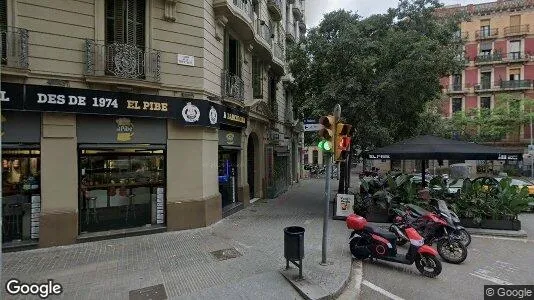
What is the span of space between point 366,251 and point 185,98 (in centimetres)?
642

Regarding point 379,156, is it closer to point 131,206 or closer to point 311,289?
point 311,289

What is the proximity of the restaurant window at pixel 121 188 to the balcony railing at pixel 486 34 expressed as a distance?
4517 cm

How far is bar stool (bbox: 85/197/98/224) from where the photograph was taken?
352 inches

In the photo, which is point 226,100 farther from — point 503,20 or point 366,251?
point 503,20

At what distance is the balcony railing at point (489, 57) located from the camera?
40.1 metres

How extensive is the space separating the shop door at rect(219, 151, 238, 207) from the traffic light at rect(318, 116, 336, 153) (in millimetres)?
6649

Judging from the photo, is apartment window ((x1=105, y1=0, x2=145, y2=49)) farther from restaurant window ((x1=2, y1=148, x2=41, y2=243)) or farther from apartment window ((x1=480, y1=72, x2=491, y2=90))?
apartment window ((x1=480, y1=72, x2=491, y2=90))

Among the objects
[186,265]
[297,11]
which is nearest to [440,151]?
[186,265]

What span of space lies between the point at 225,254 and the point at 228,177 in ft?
18.5

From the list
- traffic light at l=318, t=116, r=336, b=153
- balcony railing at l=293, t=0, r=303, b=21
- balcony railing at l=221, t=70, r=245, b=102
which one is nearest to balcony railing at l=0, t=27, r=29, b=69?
balcony railing at l=221, t=70, r=245, b=102

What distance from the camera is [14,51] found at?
770 centimetres

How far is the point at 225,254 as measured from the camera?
305 inches

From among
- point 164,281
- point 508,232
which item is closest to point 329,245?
point 164,281

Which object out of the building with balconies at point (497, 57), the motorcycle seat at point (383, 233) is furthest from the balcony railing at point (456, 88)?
the motorcycle seat at point (383, 233)
